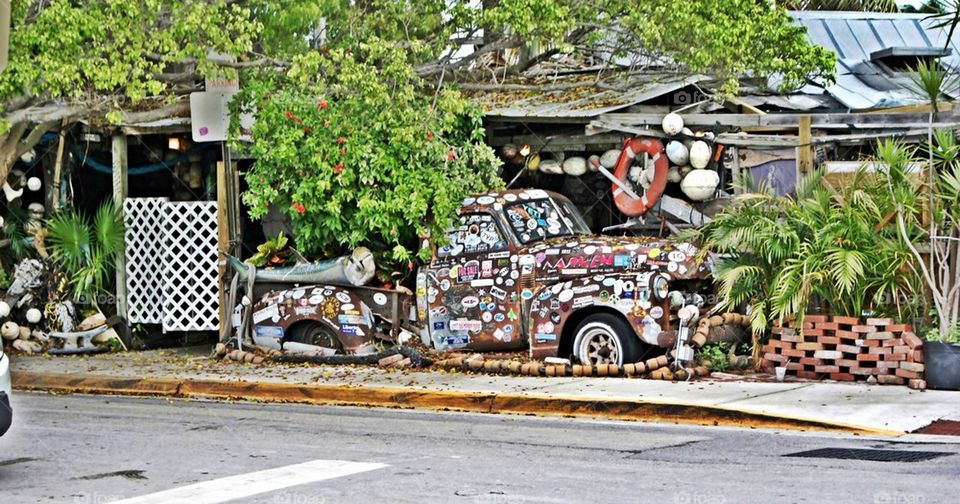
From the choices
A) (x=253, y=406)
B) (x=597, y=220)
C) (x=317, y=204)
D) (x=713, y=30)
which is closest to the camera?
(x=253, y=406)

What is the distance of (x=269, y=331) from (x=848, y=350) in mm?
7061

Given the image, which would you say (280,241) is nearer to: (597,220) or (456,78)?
(456,78)

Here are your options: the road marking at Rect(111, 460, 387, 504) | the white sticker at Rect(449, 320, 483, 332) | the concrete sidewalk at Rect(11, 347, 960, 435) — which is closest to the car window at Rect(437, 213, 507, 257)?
the white sticker at Rect(449, 320, 483, 332)

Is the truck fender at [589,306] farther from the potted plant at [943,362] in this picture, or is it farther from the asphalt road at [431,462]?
the potted plant at [943,362]

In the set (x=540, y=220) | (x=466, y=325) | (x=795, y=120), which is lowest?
(x=466, y=325)

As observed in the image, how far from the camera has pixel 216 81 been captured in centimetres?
1742

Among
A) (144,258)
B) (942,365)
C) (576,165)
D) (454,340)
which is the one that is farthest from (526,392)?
(144,258)

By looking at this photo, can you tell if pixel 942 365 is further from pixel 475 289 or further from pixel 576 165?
pixel 576 165

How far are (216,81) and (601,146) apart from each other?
4.89 m

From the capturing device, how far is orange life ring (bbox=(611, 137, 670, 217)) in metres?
16.5

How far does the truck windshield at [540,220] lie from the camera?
15.4 metres

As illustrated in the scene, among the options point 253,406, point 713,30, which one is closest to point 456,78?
point 713,30

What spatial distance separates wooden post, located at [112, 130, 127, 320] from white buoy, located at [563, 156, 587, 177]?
6.23m

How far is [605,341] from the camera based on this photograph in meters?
14.5
